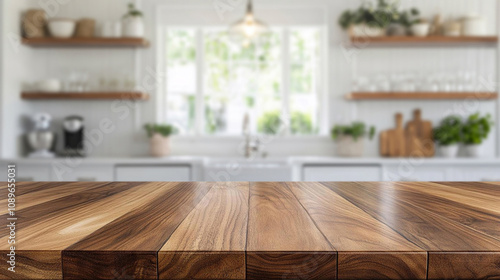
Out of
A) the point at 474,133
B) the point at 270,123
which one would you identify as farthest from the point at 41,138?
the point at 474,133

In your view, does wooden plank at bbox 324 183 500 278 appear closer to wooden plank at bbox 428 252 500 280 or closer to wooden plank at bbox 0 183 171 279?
wooden plank at bbox 428 252 500 280

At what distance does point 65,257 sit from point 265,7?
362 centimetres

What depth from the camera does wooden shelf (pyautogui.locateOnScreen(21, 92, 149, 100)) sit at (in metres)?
3.48

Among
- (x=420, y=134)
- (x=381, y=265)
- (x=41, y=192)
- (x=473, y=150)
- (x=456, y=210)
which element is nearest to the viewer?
(x=381, y=265)

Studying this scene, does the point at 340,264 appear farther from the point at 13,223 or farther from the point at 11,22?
the point at 11,22

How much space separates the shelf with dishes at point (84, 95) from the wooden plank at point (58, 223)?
2.77 m

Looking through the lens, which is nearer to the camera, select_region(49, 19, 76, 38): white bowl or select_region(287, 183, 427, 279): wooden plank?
select_region(287, 183, 427, 279): wooden plank

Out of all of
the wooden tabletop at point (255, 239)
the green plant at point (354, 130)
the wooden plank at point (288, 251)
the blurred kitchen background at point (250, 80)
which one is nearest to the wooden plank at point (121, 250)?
the wooden tabletop at point (255, 239)

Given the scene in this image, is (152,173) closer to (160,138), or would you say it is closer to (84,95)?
(160,138)

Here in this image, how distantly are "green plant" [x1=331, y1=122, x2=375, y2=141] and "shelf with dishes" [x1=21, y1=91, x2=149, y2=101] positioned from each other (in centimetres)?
183

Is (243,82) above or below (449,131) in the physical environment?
above

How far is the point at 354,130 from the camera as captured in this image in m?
3.53

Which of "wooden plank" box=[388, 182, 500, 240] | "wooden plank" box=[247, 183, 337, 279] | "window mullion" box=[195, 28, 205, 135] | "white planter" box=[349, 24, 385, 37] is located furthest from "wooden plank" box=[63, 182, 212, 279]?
"window mullion" box=[195, 28, 205, 135]

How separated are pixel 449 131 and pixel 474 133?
0.22 metres
